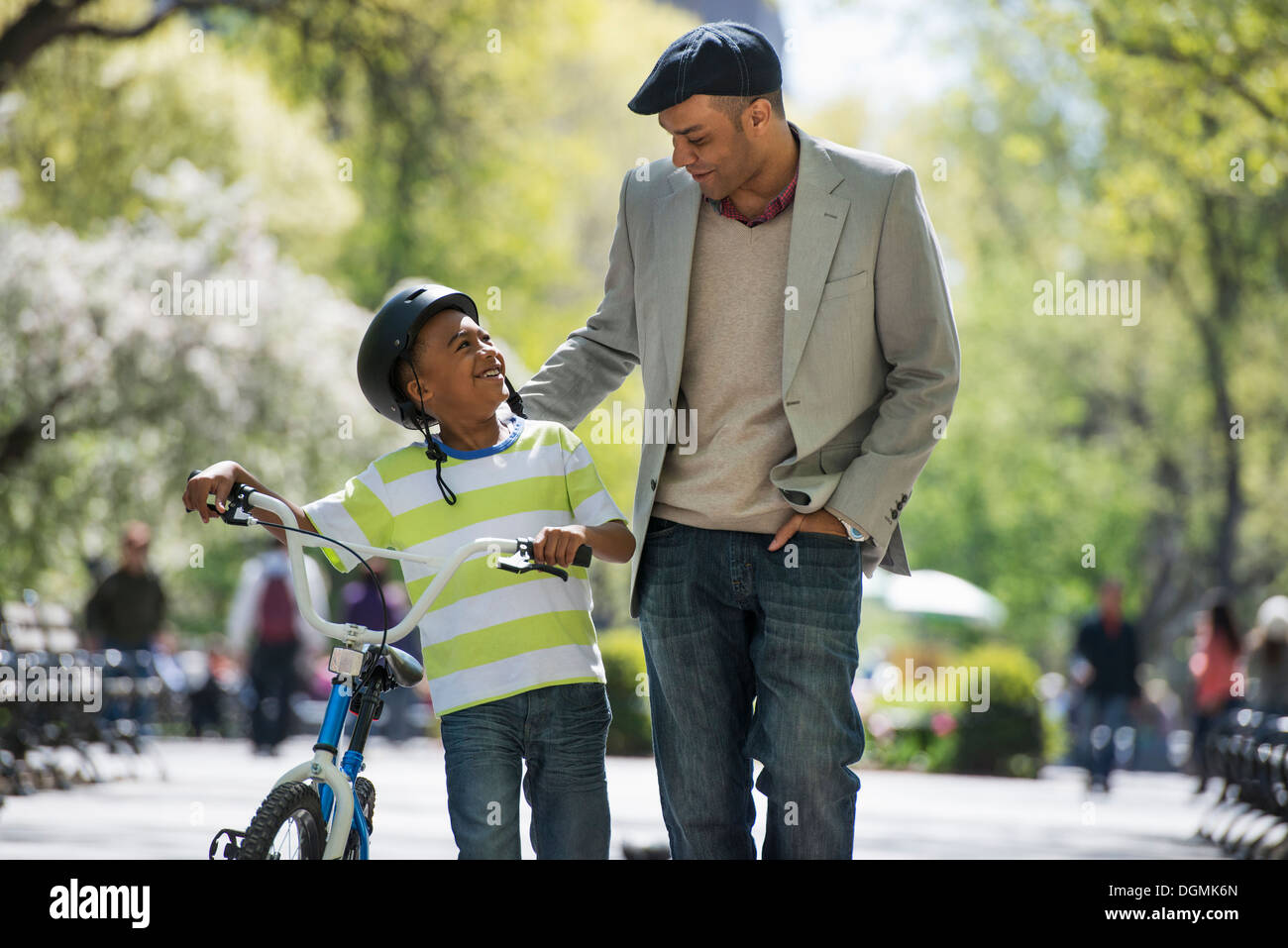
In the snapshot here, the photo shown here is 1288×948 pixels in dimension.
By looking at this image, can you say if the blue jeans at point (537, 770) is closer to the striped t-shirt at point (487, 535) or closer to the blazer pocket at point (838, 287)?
the striped t-shirt at point (487, 535)

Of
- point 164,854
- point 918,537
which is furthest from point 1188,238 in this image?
point 164,854

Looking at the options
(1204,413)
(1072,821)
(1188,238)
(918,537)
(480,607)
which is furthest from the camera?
(918,537)

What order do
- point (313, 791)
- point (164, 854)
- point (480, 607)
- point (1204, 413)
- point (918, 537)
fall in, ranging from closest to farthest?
point (313, 791), point (480, 607), point (164, 854), point (1204, 413), point (918, 537)

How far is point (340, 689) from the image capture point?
325 cm

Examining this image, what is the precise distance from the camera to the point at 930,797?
13.4 meters

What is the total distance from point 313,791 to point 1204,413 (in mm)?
28702

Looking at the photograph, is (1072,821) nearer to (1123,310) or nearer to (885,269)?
(885,269)

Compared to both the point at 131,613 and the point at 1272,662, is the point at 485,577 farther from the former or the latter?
the point at 1272,662

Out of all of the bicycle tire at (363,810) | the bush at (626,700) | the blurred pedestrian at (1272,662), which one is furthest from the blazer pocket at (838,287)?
the bush at (626,700)

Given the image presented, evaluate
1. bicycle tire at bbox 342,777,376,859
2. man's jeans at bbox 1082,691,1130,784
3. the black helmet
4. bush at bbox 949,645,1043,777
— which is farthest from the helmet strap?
bush at bbox 949,645,1043,777

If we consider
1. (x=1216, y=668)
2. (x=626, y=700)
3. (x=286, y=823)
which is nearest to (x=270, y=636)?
(x=626, y=700)

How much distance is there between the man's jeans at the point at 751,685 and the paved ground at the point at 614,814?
273 cm

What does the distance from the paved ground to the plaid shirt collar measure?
10.8 ft

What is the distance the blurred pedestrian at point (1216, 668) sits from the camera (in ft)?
46.6
